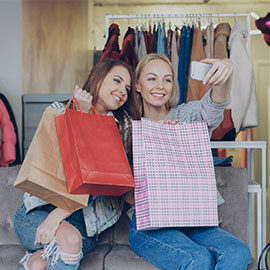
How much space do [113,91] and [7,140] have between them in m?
1.36

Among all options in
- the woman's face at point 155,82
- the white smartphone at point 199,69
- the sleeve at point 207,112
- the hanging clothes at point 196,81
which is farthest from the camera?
the hanging clothes at point 196,81

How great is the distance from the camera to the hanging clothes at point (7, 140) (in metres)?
2.77

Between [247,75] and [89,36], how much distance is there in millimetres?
2053

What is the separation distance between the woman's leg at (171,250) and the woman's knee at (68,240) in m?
0.23

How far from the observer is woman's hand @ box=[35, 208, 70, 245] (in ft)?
4.50

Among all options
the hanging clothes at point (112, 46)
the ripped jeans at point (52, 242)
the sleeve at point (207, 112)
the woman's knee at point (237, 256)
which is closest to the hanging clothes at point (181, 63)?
the hanging clothes at point (112, 46)

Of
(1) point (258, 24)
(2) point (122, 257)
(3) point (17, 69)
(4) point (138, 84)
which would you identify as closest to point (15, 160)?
(3) point (17, 69)

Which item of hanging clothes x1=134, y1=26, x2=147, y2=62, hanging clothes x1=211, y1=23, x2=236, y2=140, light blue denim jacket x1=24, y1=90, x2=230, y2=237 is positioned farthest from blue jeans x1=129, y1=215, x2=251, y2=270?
hanging clothes x1=134, y1=26, x2=147, y2=62

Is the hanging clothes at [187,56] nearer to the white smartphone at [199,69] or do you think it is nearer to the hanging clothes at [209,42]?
the hanging clothes at [209,42]

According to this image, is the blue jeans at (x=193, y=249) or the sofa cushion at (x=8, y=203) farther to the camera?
the sofa cushion at (x=8, y=203)

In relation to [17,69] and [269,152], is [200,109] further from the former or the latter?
[269,152]

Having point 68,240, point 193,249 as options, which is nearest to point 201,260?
point 193,249

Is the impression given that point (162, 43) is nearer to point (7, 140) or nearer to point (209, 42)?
point (209, 42)

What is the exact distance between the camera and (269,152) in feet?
14.2
